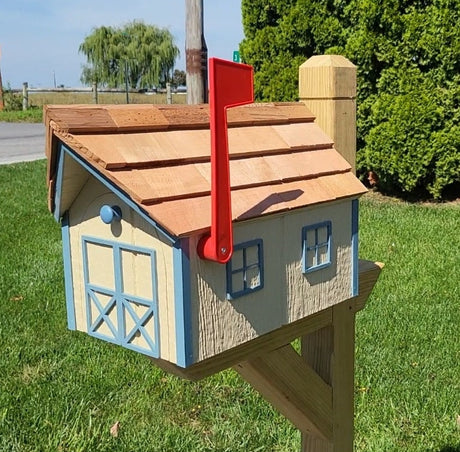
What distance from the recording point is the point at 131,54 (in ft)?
109

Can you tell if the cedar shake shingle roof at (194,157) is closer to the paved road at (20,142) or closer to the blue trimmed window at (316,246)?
the blue trimmed window at (316,246)

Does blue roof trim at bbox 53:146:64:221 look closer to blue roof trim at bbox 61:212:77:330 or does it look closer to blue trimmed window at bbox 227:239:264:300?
blue roof trim at bbox 61:212:77:330

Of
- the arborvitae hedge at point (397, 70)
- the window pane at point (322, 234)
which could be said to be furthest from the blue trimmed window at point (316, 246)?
the arborvitae hedge at point (397, 70)

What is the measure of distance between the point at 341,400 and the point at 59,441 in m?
1.36

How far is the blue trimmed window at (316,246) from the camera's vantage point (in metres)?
1.30

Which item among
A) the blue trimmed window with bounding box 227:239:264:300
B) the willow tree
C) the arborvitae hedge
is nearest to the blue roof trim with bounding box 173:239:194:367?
the blue trimmed window with bounding box 227:239:264:300

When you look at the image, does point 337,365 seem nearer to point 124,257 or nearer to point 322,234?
point 322,234

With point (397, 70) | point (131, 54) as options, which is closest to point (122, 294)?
point (397, 70)

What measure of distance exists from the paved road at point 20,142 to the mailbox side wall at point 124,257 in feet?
32.8

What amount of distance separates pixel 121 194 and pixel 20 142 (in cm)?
1467

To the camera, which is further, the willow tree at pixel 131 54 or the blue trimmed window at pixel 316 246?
the willow tree at pixel 131 54

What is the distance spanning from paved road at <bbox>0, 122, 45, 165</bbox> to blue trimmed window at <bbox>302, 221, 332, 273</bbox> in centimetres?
1008

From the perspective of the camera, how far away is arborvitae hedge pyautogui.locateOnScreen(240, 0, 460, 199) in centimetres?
632

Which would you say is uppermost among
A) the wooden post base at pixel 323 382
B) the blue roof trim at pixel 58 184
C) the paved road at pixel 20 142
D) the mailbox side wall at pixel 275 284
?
the blue roof trim at pixel 58 184
